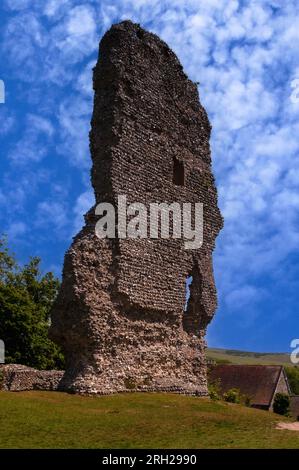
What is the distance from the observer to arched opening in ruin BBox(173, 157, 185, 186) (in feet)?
65.0

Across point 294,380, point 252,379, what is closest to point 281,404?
point 252,379

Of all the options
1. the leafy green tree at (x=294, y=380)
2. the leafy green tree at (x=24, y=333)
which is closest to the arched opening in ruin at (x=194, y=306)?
the leafy green tree at (x=24, y=333)

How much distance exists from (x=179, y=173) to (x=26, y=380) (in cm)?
831

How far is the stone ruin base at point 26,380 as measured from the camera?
636 inches

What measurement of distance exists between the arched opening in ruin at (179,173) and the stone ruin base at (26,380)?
736 centimetres

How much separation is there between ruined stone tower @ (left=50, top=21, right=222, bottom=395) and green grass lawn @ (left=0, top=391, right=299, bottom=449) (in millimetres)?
1317

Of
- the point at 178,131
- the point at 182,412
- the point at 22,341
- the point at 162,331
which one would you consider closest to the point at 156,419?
the point at 182,412

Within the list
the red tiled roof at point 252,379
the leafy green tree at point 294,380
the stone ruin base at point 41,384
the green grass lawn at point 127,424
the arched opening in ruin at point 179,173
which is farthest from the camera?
the leafy green tree at point 294,380

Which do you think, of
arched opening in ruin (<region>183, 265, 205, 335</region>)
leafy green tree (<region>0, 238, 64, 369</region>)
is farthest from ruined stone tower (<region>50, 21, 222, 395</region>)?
leafy green tree (<region>0, 238, 64, 369</region>)

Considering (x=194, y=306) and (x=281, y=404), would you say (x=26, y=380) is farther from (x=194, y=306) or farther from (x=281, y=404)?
(x=281, y=404)

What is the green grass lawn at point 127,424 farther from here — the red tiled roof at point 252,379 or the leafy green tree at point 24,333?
the red tiled roof at point 252,379

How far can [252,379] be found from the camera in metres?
43.0

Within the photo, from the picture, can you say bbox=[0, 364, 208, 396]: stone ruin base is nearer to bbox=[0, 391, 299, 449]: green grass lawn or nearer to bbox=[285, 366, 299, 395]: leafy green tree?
bbox=[0, 391, 299, 449]: green grass lawn
